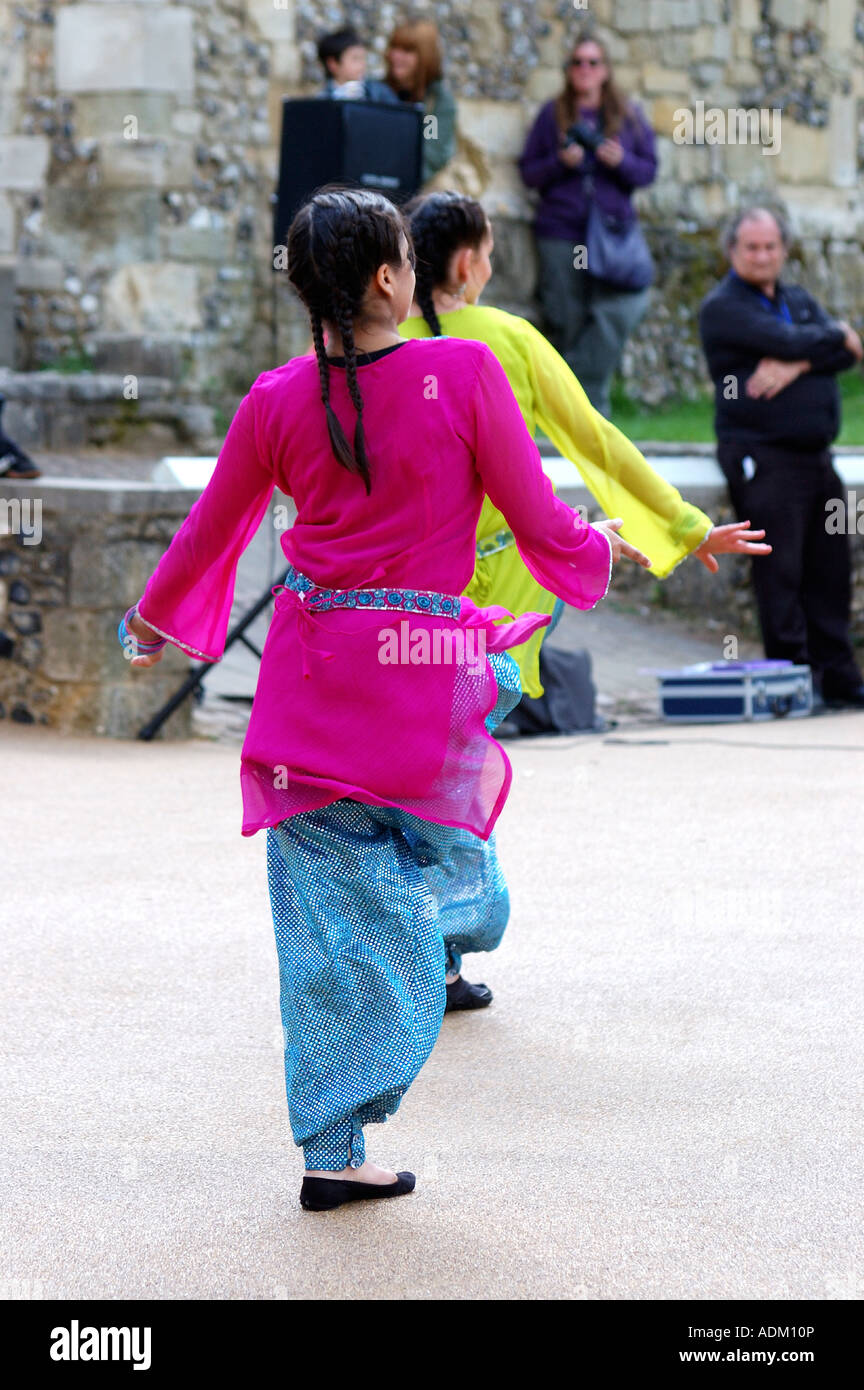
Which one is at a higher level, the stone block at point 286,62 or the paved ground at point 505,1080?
the stone block at point 286,62

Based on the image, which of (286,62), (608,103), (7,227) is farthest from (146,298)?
(608,103)

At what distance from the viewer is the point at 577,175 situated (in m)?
12.2

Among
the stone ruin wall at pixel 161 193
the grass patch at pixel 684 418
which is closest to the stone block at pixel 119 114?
the stone ruin wall at pixel 161 193

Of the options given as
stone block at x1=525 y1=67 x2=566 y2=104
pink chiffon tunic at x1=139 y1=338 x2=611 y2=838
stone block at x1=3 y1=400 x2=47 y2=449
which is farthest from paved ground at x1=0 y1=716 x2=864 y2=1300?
stone block at x1=525 y1=67 x2=566 y2=104

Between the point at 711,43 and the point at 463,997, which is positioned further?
the point at 711,43

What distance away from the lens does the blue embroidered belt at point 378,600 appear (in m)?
2.90

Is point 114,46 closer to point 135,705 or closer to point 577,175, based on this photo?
point 577,175

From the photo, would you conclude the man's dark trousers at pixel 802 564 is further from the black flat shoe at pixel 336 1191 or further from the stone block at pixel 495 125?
the stone block at pixel 495 125

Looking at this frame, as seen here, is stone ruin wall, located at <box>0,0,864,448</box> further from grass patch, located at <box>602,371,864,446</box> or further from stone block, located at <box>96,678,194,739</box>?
stone block, located at <box>96,678,194,739</box>

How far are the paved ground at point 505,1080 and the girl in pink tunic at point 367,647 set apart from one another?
0.23m

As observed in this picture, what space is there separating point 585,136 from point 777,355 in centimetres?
394

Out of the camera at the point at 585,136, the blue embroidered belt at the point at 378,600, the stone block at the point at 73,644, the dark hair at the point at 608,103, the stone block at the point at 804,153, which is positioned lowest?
the stone block at the point at 73,644

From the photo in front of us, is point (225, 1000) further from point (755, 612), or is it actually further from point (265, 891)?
point (755, 612)

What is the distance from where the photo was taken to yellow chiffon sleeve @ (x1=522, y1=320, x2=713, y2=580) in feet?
12.6
